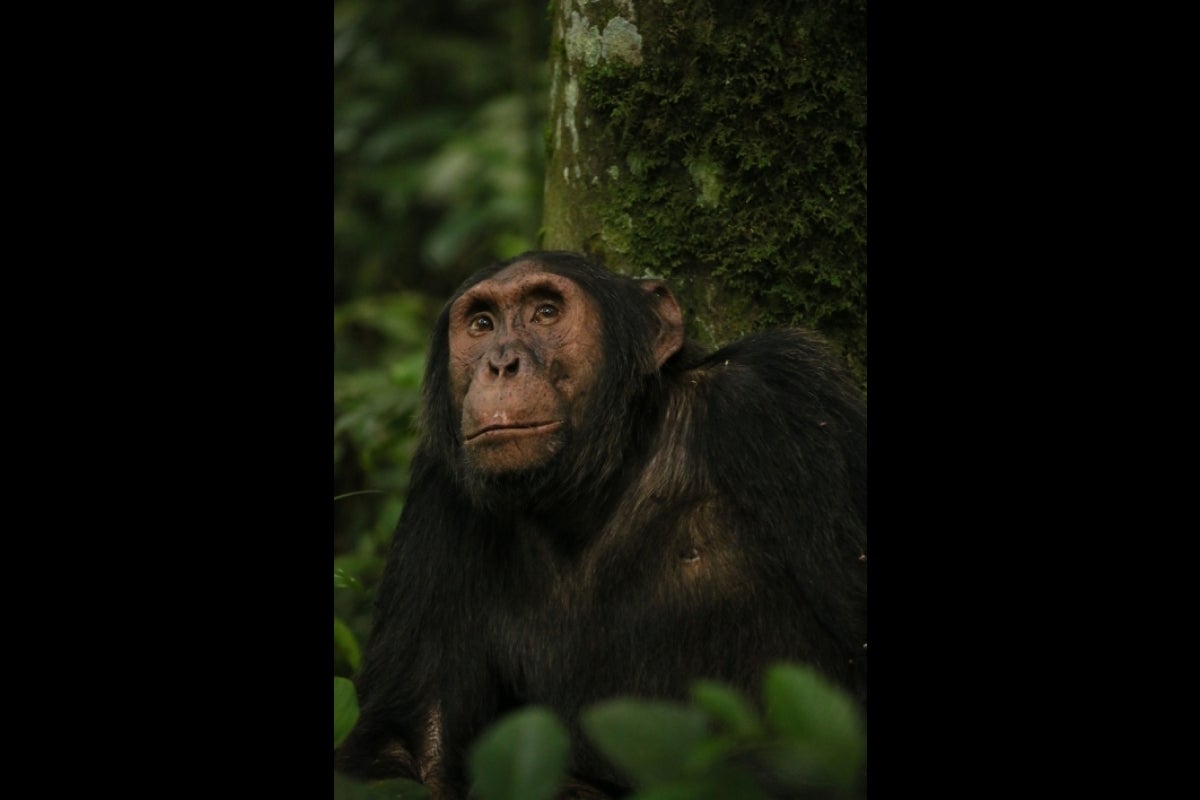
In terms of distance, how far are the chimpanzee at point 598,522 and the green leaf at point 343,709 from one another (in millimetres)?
1263

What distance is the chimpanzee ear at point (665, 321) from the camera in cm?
453

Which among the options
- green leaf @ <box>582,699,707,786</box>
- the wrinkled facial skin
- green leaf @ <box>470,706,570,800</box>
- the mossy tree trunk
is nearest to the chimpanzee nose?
the wrinkled facial skin

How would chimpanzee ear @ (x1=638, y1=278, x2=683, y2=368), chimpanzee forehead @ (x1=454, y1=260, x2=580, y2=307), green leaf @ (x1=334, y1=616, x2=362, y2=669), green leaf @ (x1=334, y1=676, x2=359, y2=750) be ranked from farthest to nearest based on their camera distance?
green leaf @ (x1=334, y1=616, x2=362, y2=669)
chimpanzee ear @ (x1=638, y1=278, x2=683, y2=368)
chimpanzee forehead @ (x1=454, y1=260, x2=580, y2=307)
green leaf @ (x1=334, y1=676, x2=359, y2=750)

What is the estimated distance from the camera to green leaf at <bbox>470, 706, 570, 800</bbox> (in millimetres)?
1865

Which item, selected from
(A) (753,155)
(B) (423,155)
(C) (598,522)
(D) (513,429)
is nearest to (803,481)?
(C) (598,522)

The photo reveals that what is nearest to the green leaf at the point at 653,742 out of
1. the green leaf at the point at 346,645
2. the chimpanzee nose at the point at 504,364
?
the chimpanzee nose at the point at 504,364

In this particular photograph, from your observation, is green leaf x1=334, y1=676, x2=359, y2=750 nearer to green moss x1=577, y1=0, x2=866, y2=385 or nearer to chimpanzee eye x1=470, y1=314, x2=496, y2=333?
chimpanzee eye x1=470, y1=314, x2=496, y2=333

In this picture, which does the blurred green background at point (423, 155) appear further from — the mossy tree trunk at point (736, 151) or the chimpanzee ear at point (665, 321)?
the chimpanzee ear at point (665, 321)

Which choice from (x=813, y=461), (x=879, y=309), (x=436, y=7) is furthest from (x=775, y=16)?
(x=436, y=7)

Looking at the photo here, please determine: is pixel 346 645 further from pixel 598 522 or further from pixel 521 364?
pixel 521 364

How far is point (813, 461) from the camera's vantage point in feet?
13.7

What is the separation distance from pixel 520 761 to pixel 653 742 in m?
0.21
